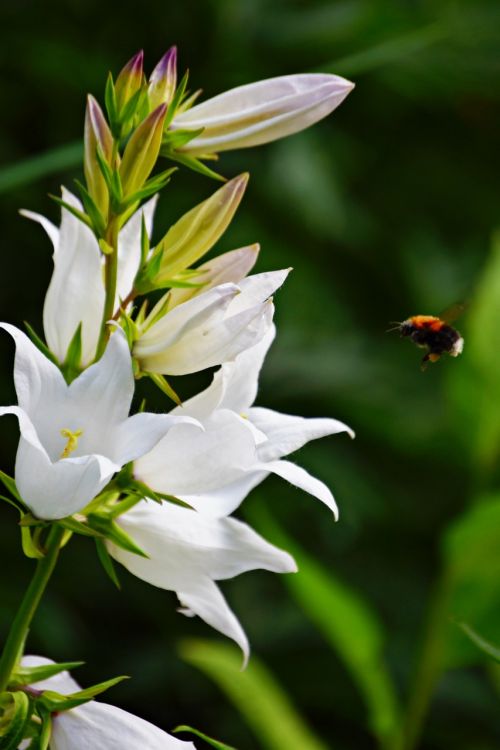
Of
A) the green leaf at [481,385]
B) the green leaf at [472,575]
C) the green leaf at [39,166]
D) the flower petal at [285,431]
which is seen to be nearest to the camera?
the flower petal at [285,431]

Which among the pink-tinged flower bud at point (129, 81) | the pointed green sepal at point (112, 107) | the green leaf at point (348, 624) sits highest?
the pink-tinged flower bud at point (129, 81)

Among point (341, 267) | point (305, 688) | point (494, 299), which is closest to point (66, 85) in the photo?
point (341, 267)

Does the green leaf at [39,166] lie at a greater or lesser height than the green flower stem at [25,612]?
greater

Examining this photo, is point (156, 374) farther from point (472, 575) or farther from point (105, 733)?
point (472, 575)

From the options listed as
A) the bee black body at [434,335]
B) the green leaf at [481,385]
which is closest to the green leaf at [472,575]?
the green leaf at [481,385]

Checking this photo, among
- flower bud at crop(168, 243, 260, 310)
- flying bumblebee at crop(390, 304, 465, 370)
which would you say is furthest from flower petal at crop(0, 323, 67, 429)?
flying bumblebee at crop(390, 304, 465, 370)

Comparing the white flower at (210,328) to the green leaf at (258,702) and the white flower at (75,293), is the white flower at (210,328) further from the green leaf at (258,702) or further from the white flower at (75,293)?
the green leaf at (258,702)
